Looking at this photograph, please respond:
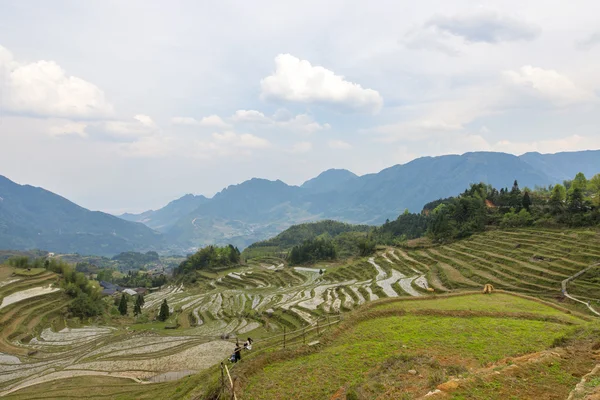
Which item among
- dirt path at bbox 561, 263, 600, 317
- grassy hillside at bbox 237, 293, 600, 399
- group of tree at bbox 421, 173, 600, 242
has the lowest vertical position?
dirt path at bbox 561, 263, 600, 317

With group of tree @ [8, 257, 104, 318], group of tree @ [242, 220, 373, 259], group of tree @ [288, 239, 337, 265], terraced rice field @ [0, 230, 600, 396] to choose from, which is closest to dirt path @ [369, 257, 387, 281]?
terraced rice field @ [0, 230, 600, 396]

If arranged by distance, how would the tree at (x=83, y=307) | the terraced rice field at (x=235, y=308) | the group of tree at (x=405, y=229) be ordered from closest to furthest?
the terraced rice field at (x=235, y=308)
the tree at (x=83, y=307)
the group of tree at (x=405, y=229)

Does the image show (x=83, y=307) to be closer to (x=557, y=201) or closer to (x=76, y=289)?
(x=76, y=289)

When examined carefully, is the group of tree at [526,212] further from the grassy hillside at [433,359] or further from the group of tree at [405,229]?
the grassy hillside at [433,359]

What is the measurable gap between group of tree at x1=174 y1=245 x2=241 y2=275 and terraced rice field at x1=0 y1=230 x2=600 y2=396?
150 ft

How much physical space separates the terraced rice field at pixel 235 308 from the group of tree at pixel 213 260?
4559 centimetres

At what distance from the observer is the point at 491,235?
56.6m

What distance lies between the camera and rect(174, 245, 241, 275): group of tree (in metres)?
106

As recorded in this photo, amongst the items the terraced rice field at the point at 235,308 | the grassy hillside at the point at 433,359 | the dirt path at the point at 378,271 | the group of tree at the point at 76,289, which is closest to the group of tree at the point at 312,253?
the dirt path at the point at 378,271

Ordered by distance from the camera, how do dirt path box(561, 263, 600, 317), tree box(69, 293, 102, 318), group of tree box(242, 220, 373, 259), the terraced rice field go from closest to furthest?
1. the terraced rice field
2. dirt path box(561, 263, 600, 317)
3. tree box(69, 293, 102, 318)
4. group of tree box(242, 220, 373, 259)

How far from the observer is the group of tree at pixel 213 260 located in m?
106

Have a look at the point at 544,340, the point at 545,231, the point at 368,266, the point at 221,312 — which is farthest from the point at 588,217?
the point at 221,312

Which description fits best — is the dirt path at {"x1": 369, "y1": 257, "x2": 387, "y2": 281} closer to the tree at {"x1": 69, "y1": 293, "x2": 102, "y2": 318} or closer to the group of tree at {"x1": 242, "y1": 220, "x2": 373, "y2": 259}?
the tree at {"x1": 69, "y1": 293, "x2": 102, "y2": 318}

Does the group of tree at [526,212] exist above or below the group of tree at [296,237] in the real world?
above
